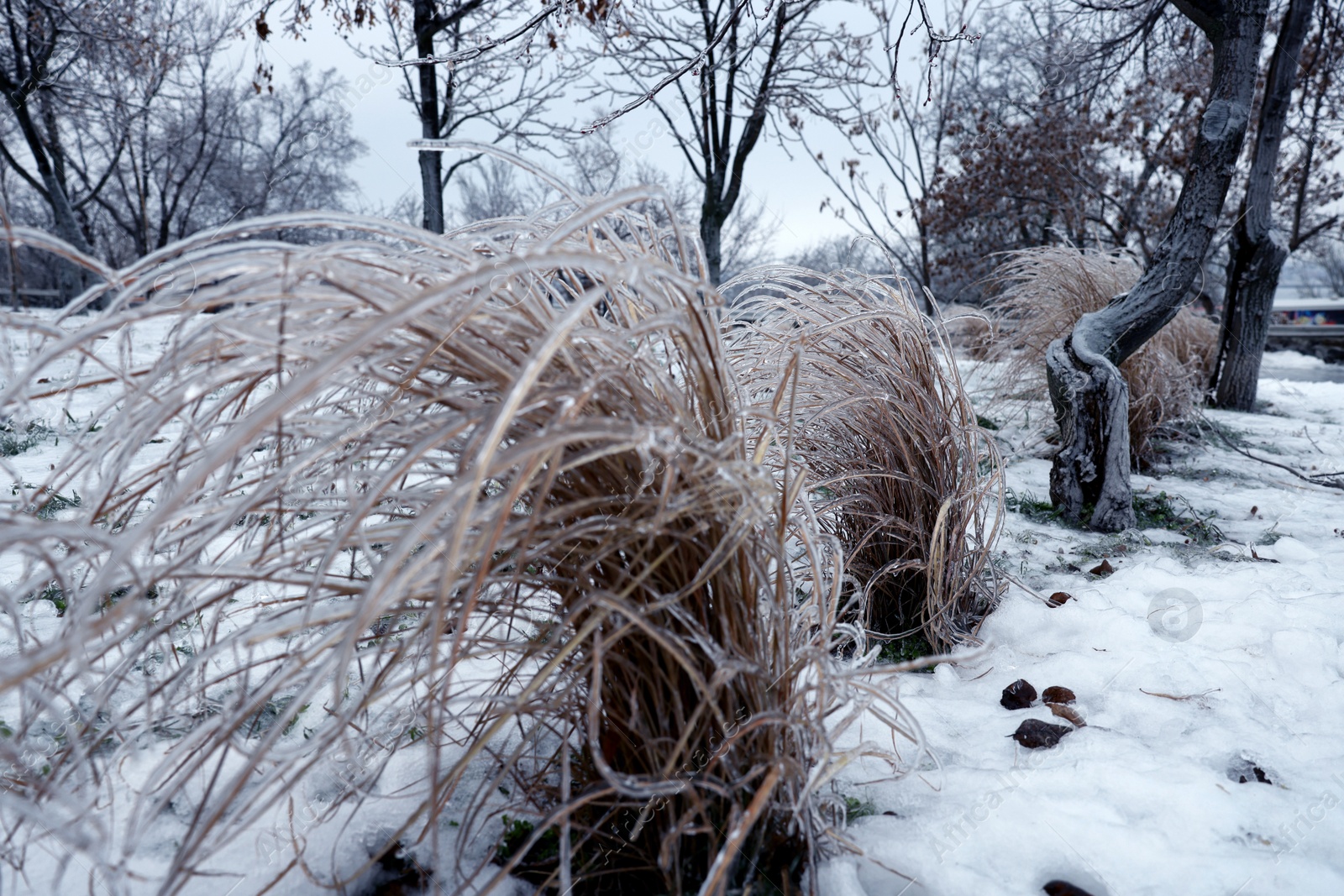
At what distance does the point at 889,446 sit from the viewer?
1.75 metres

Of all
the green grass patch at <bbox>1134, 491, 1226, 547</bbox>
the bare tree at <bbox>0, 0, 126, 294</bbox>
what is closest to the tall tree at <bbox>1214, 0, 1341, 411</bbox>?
the green grass patch at <bbox>1134, 491, 1226, 547</bbox>

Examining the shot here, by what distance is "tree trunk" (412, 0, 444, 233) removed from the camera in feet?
24.8

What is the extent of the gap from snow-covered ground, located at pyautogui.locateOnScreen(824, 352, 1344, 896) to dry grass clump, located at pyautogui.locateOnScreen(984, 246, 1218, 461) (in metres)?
1.17

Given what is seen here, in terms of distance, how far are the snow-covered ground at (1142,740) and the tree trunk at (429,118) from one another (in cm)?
738

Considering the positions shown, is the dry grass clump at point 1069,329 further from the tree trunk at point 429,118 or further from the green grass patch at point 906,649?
the tree trunk at point 429,118

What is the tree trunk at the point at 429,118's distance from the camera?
757 cm

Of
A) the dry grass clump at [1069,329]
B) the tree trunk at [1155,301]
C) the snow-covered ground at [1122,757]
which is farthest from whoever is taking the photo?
the dry grass clump at [1069,329]

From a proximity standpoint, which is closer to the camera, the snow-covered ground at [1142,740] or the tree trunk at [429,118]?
the snow-covered ground at [1142,740]

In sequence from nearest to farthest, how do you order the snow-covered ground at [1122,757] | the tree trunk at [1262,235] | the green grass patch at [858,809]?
the snow-covered ground at [1122,757], the green grass patch at [858,809], the tree trunk at [1262,235]

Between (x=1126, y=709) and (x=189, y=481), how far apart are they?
157 cm

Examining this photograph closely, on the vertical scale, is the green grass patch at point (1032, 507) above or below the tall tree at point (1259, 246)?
below

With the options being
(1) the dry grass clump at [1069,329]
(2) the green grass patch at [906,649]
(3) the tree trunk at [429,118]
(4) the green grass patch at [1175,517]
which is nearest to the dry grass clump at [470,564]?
(2) the green grass patch at [906,649]

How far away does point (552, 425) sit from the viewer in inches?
27.2

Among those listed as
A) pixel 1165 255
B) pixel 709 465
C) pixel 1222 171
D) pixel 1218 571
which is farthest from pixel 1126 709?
pixel 1222 171
